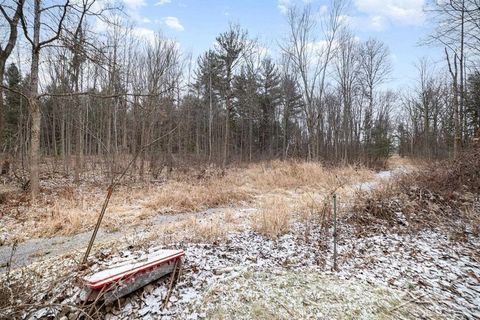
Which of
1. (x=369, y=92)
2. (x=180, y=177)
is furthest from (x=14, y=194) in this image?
(x=369, y=92)

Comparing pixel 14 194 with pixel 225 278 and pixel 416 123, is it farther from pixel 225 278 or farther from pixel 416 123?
pixel 416 123

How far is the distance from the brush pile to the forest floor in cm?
13

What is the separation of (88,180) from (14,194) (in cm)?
365

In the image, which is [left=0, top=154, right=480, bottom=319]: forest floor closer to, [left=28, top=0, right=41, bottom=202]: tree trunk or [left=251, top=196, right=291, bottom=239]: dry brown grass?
[left=251, top=196, right=291, bottom=239]: dry brown grass

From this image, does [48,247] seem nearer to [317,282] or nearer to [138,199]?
[138,199]

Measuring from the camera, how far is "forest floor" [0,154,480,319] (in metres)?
2.39

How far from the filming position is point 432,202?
5.45 metres

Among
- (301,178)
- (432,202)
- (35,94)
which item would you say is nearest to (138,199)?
(35,94)

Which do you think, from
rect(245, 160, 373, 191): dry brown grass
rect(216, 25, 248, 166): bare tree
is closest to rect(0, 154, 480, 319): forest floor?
rect(245, 160, 373, 191): dry brown grass

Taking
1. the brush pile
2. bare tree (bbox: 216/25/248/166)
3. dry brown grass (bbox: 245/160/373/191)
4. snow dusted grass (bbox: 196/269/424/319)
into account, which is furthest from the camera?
bare tree (bbox: 216/25/248/166)

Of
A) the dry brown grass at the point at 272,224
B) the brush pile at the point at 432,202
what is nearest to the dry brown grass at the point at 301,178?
the brush pile at the point at 432,202

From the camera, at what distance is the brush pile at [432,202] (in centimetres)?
471

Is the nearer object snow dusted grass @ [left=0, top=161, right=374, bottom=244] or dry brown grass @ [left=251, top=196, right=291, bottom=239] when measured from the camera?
dry brown grass @ [left=251, top=196, right=291, bottom=239]

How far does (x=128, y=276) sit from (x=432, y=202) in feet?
20.3
